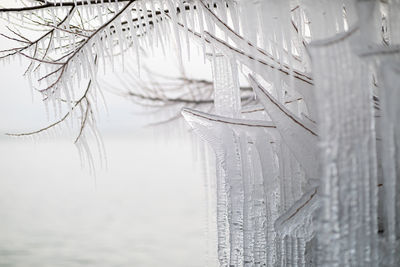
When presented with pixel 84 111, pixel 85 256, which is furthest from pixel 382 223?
pixel 85 256

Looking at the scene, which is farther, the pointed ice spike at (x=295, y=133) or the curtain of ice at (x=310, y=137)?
the pointed ice spike at (x=295, y=133)

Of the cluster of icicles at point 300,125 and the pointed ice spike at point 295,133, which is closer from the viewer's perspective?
the cluster of icicles at point 300,125

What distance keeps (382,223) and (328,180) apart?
8.0 inches

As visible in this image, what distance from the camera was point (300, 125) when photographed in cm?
66

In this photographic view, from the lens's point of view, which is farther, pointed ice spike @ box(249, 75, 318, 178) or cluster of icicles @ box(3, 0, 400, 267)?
pointed ice spike @ box(249, 75, 318, 178)

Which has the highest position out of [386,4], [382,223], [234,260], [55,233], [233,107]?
[386,4]

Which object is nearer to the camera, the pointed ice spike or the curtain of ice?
the curtain of ice

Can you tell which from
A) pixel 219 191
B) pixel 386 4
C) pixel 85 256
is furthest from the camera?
pixel 85 256

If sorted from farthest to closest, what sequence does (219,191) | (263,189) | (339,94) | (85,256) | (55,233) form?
(55,233) < (85,256) < (219,191) < (263,189) < (339,94)

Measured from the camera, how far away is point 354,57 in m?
0.47

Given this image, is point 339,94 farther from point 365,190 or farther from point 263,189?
point 263,189

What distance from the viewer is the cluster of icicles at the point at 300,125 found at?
1.57ft

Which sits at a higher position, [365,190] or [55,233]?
[365,190]

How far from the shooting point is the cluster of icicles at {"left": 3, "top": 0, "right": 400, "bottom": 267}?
479 millimetres
